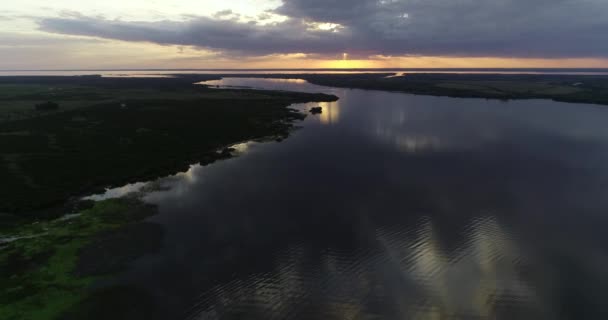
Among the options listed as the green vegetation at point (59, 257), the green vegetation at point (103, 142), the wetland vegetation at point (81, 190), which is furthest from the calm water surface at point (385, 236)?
the green vegetation at point (103, 142)

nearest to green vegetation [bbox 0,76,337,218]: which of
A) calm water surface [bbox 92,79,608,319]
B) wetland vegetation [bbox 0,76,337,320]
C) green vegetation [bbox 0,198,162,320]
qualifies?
wetland vegetation [bbox 0,76,337,320]

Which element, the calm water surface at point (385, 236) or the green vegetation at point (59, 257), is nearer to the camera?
the green vegetation at point (59, 257)

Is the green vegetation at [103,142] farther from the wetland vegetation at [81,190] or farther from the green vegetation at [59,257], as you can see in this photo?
the green vegetation at [59,257]

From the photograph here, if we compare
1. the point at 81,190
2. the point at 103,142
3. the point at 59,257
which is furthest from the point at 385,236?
the point at 103,142

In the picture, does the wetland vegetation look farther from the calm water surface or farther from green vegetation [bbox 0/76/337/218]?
the calm water surface

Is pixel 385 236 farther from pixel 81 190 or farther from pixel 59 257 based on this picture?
pixel 81 190

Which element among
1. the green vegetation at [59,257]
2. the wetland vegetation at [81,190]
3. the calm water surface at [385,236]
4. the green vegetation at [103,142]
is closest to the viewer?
the green vegetation at [59,257]
